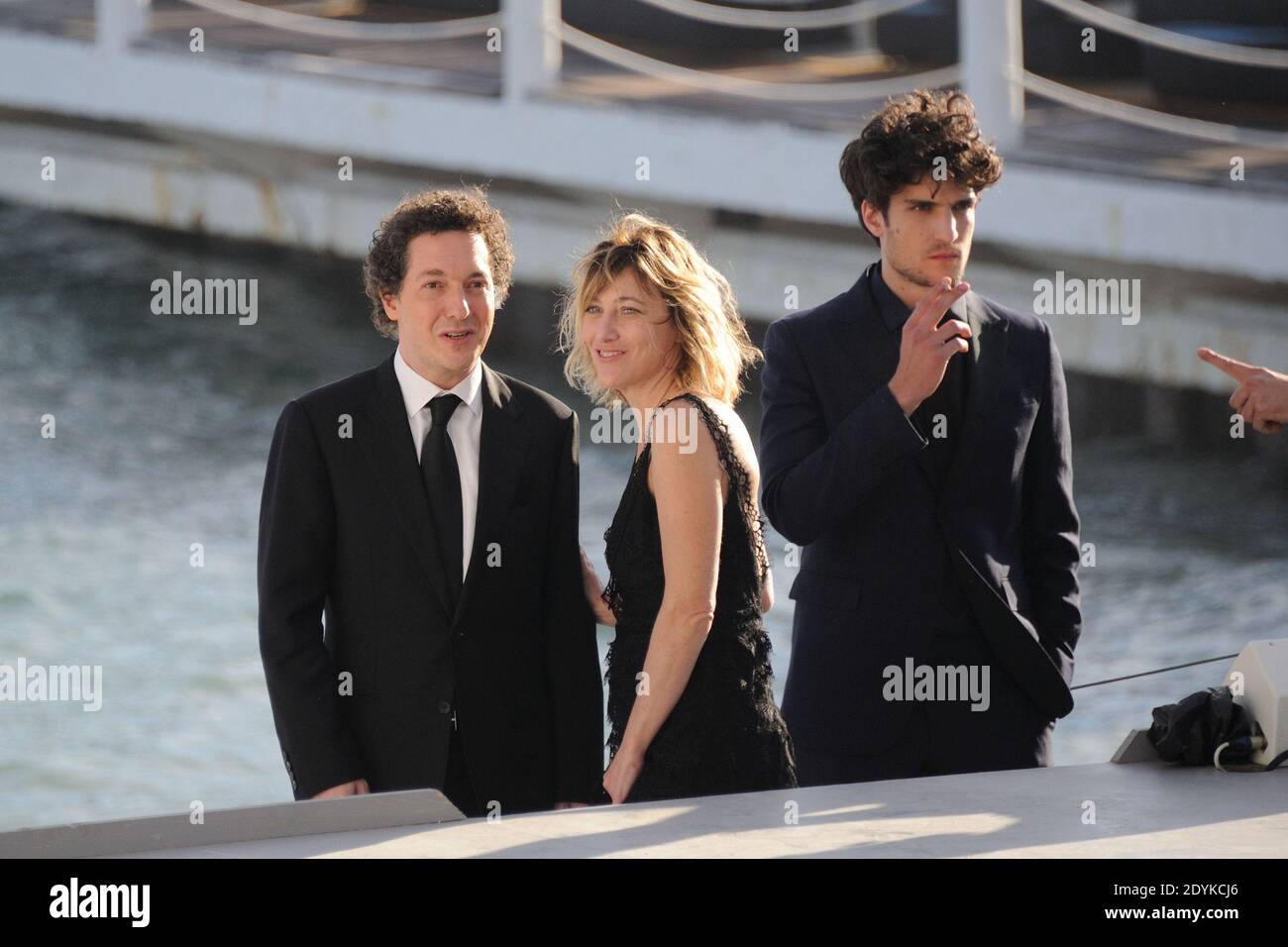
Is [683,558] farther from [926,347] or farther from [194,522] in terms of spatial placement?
[194,522]

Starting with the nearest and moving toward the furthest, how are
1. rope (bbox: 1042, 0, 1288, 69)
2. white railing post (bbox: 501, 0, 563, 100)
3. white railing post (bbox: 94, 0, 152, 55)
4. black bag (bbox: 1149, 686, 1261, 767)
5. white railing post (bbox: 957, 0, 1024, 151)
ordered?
1. black bag (bbox: 1149, 686, 1261, 767)
2. rope (bbox: 1042, 0, 1288, 69)
3. white railing post (bbox: 957, 0, 1024, 151)
4. white railing post (bbox: 501, 0, 563, 100)
5. white railing post (bbox: 94, 0, 152, 55)

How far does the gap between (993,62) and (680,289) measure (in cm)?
397

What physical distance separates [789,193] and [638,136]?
2.10ft

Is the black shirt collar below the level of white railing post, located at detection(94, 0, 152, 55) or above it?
below

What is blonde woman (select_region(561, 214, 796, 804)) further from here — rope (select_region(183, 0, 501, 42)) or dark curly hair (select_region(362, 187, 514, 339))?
rope (select_region(183, 0, 501, 42))

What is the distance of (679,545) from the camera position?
8.44 feet

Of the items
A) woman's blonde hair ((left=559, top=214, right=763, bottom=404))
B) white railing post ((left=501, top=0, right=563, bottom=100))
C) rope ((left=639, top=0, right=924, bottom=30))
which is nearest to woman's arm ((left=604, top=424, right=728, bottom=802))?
woman's blonde hair ((left=559, top=214, right=763, bottom=404))

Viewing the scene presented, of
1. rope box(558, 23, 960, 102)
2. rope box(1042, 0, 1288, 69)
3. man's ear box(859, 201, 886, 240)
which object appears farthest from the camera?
rope box(558, 23, 960, 102)

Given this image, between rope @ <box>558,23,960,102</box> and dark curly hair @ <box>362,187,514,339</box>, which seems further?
rope @ <box>558,23,960,102</box>

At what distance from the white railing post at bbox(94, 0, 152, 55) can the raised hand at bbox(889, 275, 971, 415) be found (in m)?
6.63

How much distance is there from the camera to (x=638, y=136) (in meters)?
7.29

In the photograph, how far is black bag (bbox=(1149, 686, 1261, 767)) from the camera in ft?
8.36

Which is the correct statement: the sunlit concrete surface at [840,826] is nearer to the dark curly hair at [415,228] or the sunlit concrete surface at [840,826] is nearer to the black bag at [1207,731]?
the black bag at [1207,731]
